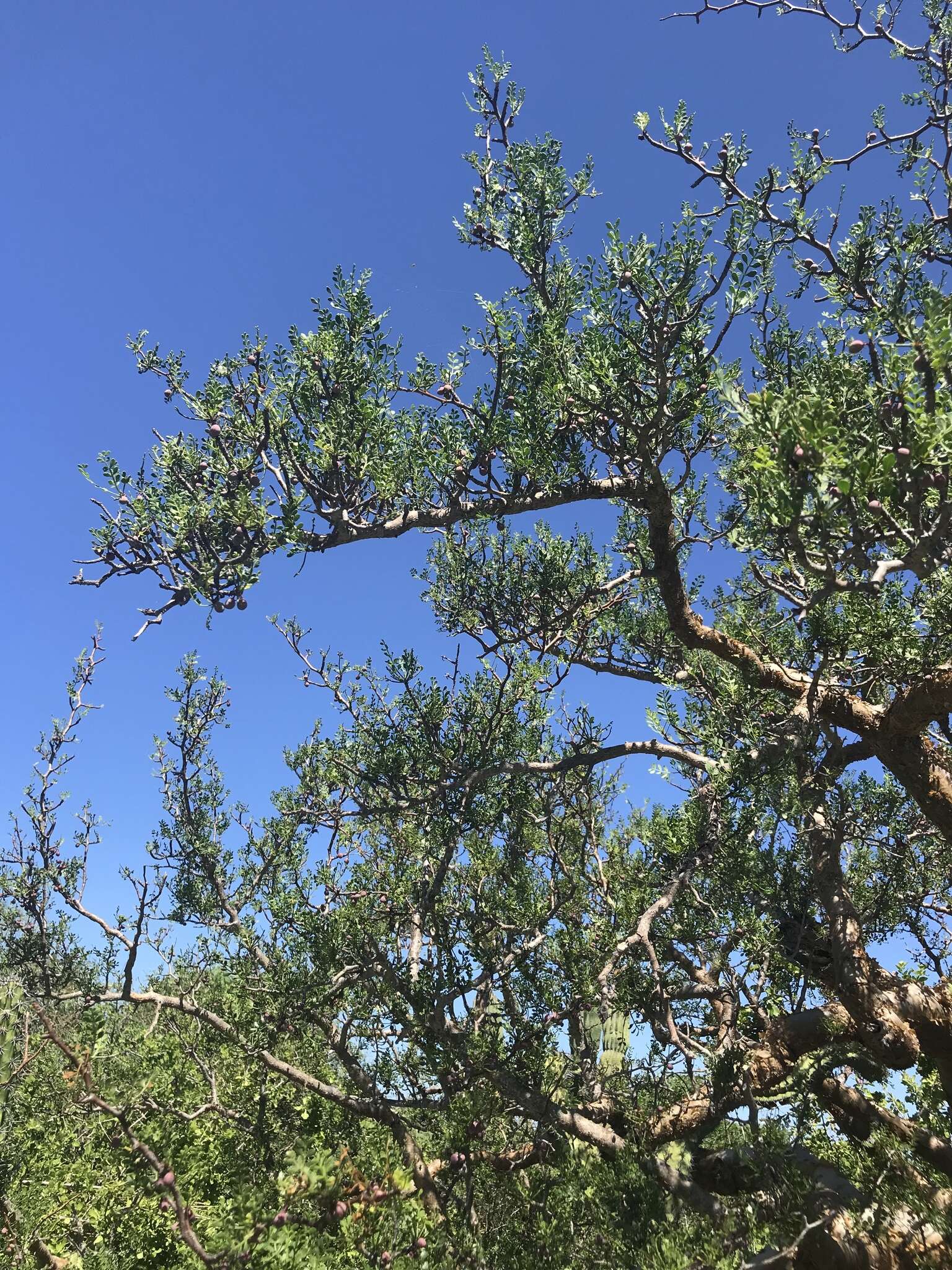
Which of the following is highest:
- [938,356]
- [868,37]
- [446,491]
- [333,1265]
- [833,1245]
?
[868,37]

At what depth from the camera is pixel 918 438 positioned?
3.88 metres

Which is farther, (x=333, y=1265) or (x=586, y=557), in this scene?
(x=586, y=557)

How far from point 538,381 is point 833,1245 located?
7.13m

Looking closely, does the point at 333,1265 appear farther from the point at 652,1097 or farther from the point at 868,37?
the point at 868,37

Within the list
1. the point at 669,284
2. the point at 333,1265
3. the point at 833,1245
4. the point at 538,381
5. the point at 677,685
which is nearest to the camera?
the point at 333,1265

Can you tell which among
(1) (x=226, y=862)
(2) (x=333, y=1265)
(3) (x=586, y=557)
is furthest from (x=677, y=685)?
(1) (x=226, y=862)

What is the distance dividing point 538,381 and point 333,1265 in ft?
21.0

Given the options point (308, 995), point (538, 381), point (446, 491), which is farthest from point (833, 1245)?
point (538, 381)

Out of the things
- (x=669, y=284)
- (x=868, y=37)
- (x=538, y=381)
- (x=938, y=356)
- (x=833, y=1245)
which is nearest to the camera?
(x=938, y=356)

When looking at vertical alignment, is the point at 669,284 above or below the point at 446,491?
above

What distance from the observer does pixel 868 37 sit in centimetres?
670

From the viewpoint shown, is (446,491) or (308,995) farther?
(308,995)

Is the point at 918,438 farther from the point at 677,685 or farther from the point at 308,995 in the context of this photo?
the point at 308,995

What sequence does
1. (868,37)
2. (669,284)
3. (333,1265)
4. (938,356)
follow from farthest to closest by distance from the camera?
(868,37)
(669,284)
(333,1265)
(938,356)
